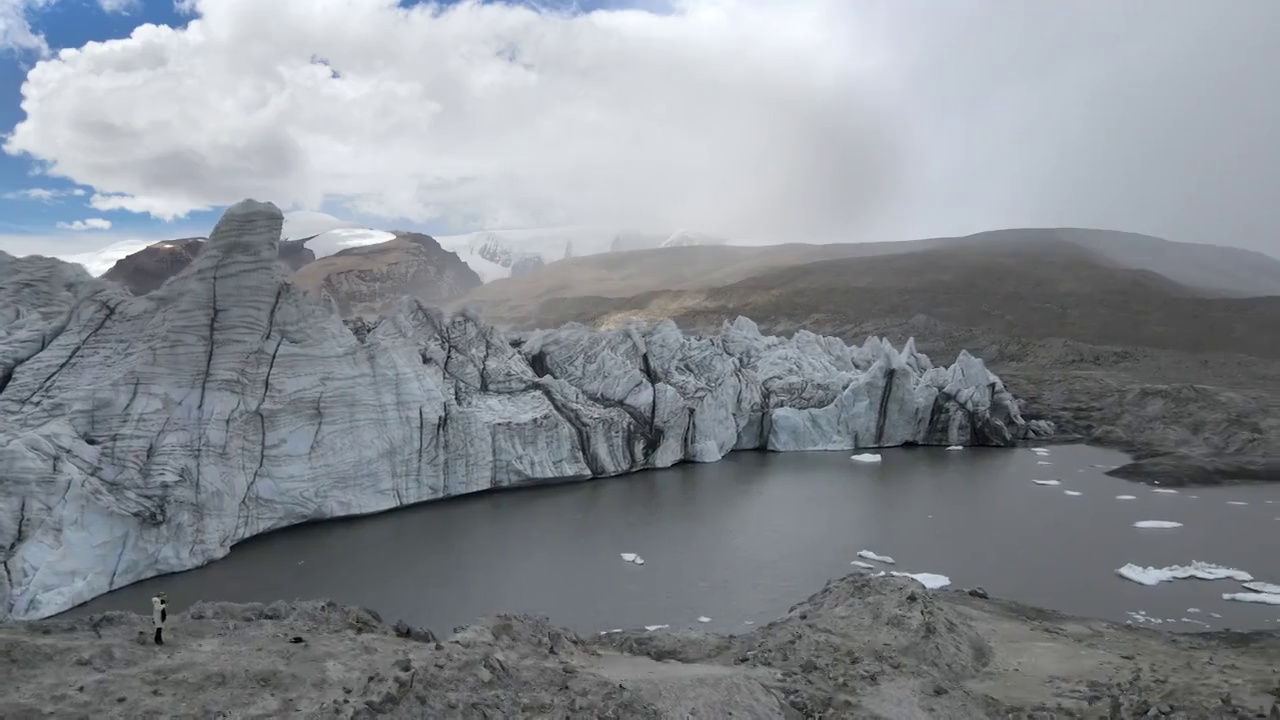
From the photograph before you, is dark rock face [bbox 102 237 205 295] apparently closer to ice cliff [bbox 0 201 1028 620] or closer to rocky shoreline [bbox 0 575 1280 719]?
ice cliff [bbox 0 201 1028 620]

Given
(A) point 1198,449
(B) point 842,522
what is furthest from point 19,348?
(A) point 1198,449

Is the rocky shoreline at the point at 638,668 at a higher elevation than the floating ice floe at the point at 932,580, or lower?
higher

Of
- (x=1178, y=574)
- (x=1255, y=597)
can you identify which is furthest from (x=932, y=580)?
(x=1255, y=597)

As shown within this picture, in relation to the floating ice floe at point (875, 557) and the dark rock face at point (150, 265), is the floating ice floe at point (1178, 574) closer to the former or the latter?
the floating ice floe at point (875, 557)

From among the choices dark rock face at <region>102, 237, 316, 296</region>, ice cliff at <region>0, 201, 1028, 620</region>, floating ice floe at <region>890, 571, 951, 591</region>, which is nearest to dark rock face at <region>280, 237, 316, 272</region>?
dark rock face at <region>102, 237, 316, 296</region>

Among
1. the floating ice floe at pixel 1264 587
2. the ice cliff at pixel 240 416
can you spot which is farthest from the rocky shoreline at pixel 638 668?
the ice cliff at pixel 240 416

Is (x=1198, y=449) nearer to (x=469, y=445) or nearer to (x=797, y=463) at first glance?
(x=797, y=463)
